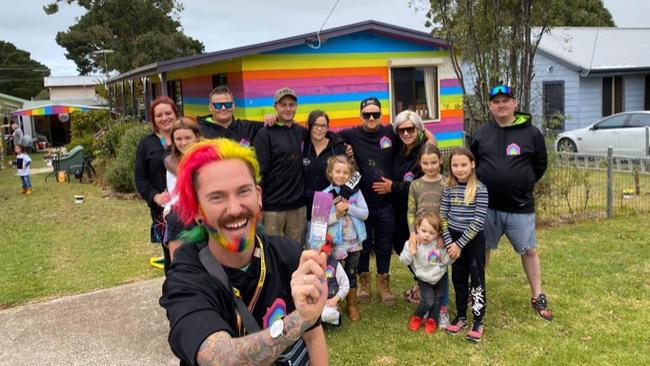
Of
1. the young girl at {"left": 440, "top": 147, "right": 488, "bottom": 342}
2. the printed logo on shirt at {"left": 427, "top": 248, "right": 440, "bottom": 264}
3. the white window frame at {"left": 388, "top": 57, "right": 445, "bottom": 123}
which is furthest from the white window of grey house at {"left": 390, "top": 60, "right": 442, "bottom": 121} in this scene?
the printed logo on shirt at {"left": 427, "top": 248, "right": 440, "bottom": 264}

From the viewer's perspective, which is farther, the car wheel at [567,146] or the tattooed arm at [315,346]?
the car wheel at [567,146]

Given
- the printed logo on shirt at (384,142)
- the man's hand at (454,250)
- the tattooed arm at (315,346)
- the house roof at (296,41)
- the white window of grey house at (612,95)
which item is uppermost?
the house roof at (296,41)

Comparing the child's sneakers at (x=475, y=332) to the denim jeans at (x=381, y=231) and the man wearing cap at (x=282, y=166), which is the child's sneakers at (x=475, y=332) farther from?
the man wearing cap at (x=282, y=166)

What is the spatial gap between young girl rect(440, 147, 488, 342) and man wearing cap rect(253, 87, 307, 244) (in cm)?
124

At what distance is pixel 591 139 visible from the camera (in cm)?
1478

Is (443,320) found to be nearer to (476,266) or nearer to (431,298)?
(431,298)

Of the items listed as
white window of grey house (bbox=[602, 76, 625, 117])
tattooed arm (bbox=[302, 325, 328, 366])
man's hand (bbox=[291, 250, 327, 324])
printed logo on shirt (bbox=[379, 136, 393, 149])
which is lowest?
tattooed arm (bbox=[302, 325, 328, 366])

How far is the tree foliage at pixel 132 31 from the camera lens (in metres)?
36.2

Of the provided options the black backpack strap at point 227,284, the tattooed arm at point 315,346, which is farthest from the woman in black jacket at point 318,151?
the black backpack strap at point 227,284

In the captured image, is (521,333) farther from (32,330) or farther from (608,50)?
(608,50)

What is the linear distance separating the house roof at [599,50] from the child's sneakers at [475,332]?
13.7m

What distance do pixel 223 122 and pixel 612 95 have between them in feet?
57.3

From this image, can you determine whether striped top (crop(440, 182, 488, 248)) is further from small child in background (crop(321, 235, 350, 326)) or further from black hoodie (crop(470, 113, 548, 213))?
small child in background (crop(321, 235, 350, 326))

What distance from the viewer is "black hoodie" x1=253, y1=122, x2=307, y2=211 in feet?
14.7
